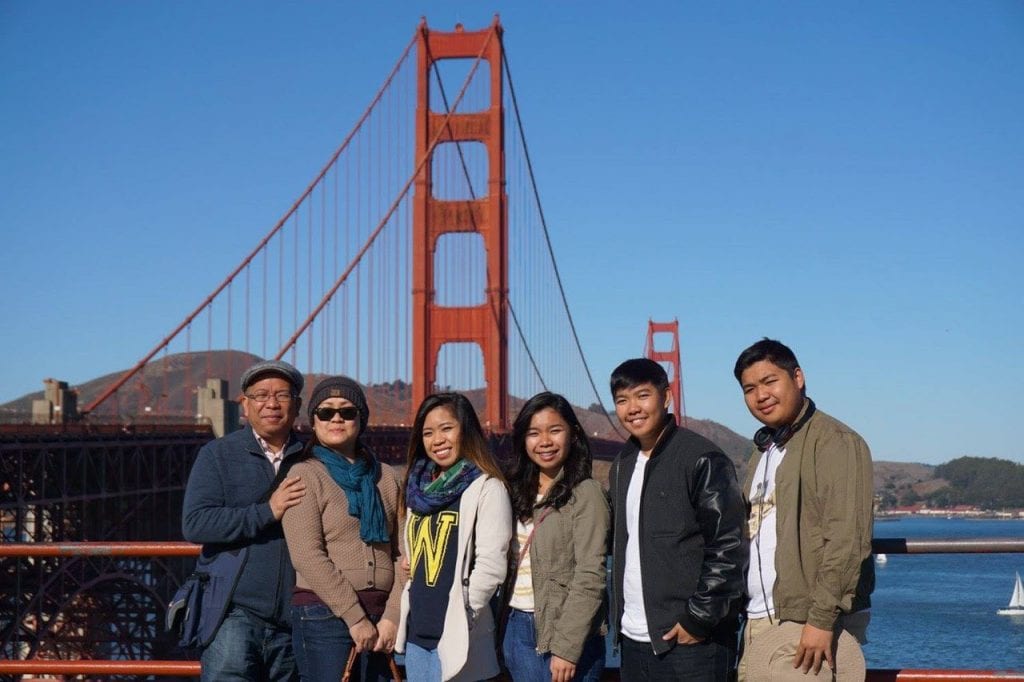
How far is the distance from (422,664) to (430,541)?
13.4 inches

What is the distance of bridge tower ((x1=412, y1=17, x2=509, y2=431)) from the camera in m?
29.6

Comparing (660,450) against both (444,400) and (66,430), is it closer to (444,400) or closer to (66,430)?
(444,400)

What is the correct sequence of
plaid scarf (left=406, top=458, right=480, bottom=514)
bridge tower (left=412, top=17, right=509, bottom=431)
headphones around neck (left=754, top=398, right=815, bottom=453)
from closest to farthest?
headphones around neck (left=754, top=398, right=815, bottom=453)
plaid scarf (left=406, top=458, right=480, bottom=514)
bridge tower (left=412, top=17, right=509, bottom=431)

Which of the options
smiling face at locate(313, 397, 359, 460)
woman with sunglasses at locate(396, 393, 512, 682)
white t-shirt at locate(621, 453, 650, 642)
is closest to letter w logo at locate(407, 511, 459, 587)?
woman with sunglasses at locate(396, 393, 512, 682)

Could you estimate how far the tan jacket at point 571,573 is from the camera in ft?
11.1

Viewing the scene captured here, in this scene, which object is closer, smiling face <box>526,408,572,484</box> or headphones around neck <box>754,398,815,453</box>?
headphones around neck <box>754,398,815,453</box>

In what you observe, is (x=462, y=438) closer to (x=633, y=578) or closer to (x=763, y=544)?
(x=633, y=578)

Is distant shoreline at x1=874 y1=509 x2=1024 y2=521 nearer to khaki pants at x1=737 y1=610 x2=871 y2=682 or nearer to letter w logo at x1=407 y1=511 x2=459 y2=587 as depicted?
khaki pants at x1=737 y1=610 x2=871 y2=682

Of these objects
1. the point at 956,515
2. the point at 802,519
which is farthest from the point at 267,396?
the point at 956,515

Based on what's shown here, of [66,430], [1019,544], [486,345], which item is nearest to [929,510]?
[486,345]

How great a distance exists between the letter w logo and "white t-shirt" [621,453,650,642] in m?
0.49

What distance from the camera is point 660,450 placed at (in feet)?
11.4

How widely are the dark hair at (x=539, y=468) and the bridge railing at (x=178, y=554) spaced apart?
574 mm

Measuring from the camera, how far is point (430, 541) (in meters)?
3.48
